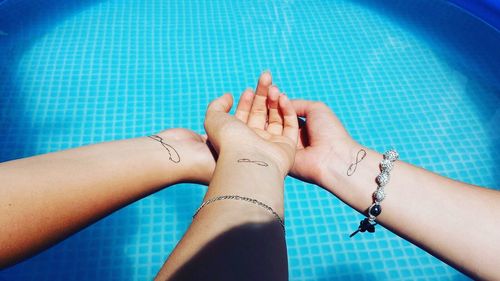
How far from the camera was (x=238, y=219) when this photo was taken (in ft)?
3.43

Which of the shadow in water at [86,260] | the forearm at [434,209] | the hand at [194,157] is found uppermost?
the hand at [194,157]

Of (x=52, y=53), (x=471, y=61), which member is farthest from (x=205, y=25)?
(x=471, y=61)

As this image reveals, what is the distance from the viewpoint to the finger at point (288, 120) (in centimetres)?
187

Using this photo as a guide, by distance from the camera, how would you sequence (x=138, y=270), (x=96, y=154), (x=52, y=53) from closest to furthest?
(x=96, y=154) → (x=138, y=270) → (x=52, y=53)

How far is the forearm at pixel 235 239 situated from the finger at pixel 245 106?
0.78m

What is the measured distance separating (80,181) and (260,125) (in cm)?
94

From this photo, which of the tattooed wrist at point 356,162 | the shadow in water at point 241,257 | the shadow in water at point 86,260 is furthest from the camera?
the shadow in water at point 86,260

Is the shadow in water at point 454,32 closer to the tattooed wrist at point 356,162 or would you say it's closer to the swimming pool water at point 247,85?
the swimming pool water at point 247,85

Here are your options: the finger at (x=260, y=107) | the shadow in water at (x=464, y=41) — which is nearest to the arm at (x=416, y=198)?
the finger at (x=260, y=107)

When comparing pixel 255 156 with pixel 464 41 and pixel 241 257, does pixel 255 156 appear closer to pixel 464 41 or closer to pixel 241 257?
pixel 241 257

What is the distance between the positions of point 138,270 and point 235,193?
144 centimetres

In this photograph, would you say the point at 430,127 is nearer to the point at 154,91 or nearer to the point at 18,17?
the point at 154,91

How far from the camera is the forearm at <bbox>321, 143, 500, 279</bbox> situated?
145 centimetres

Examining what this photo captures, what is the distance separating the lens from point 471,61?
3619mm
